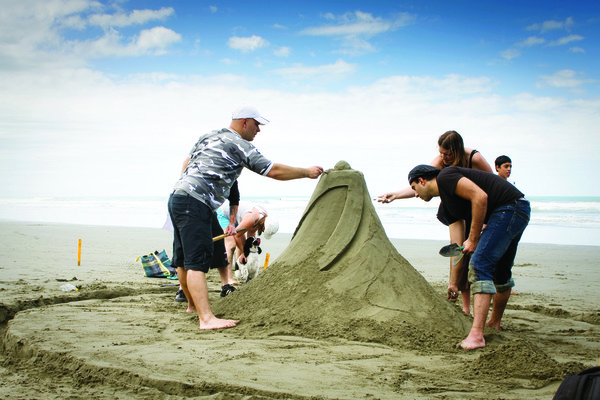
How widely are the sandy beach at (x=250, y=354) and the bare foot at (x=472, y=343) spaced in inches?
2.9

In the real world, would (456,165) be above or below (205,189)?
above

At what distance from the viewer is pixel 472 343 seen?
3.08 meters

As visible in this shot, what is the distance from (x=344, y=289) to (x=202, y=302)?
3.45ft

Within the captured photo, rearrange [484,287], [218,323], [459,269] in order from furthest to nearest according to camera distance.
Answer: [459,269]
[218,323]
[484,287]

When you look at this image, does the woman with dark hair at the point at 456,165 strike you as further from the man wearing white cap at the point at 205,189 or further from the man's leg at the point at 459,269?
the man wearing white cap at the point at 205,189

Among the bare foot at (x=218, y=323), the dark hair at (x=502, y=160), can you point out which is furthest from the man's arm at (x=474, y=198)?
the dark hair at (x=502, y=160)

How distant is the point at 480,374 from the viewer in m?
2.53

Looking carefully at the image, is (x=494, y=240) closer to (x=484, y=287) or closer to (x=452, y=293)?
(x=484, y=287)

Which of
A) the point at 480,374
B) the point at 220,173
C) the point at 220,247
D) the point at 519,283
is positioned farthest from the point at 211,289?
the point at 519,283

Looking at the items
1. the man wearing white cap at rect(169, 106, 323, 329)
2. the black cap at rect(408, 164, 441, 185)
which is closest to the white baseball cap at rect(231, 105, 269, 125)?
the man wearing white cap at rect(169, 106, 323, 329)

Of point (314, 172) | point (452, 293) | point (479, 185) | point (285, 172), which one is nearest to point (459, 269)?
point (452, 293)

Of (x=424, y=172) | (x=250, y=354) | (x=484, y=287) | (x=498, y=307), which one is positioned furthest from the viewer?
(x=498, y=307)

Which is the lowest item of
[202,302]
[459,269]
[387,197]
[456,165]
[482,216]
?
[202,302]

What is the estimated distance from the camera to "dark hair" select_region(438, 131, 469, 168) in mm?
3662
